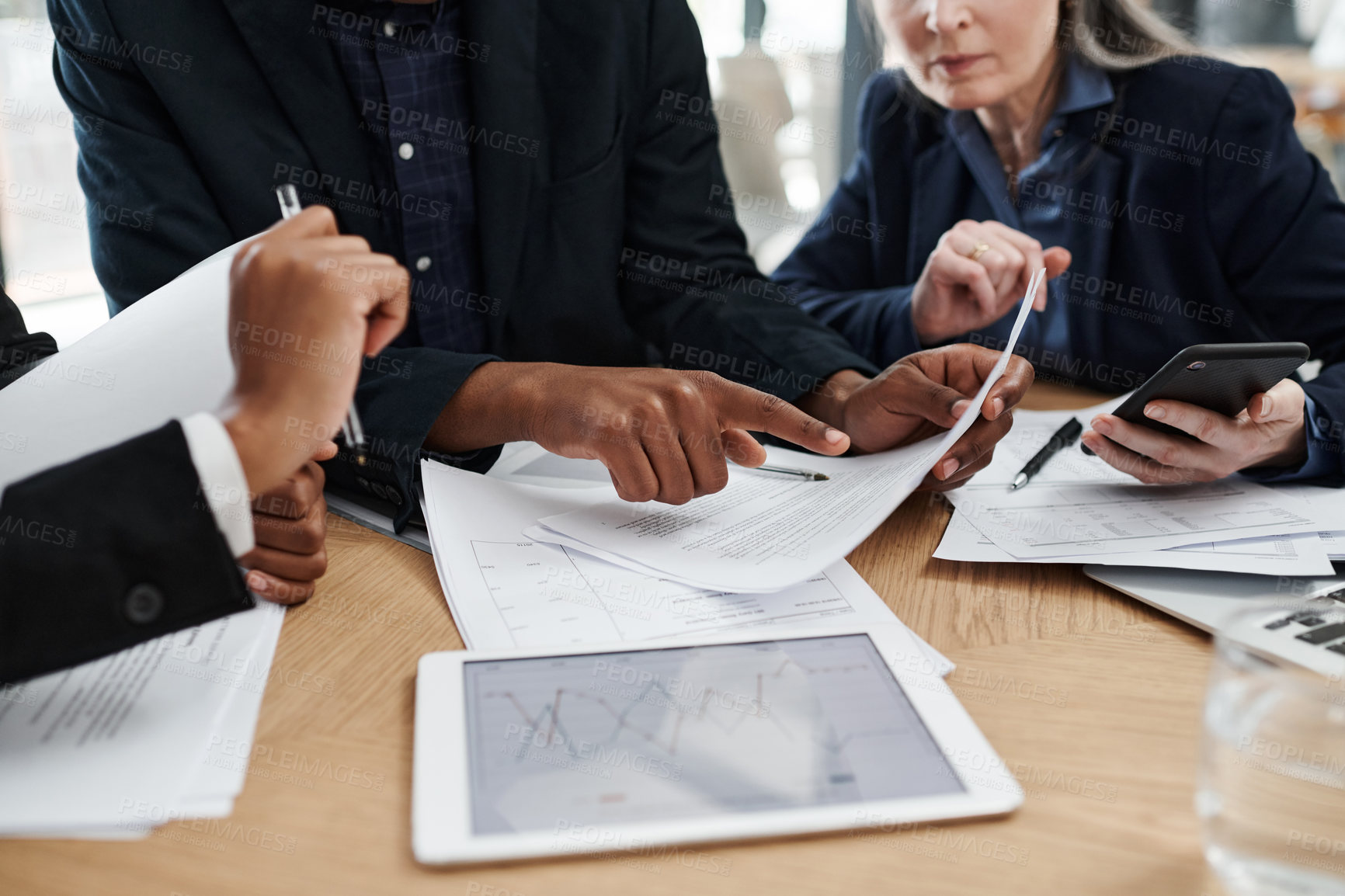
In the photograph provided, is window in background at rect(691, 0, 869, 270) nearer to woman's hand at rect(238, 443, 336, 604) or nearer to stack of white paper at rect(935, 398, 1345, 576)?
stack of white paper at rect(935, 398, 1345, 576)

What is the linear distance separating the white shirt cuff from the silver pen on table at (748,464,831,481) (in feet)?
1.33

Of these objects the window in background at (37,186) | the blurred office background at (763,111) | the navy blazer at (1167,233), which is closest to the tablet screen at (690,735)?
the blurred office background at (763,111)

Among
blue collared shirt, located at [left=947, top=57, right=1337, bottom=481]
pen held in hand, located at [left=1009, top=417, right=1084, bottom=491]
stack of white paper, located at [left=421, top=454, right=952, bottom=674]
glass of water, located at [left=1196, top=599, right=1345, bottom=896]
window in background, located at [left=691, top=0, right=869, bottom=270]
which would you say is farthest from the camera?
window in background, located at [left=691, top=0, right=869, bottom=270]

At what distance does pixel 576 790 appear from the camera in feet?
1.37

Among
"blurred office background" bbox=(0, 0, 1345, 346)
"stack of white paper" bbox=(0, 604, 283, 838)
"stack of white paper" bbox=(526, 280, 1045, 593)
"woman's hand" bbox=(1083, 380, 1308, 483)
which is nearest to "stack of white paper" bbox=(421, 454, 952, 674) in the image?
"stack of white paper" bbox=(526, 280, 1045, 593)

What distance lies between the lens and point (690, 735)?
1.49ft

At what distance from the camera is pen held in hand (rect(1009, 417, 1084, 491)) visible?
31.0 inches

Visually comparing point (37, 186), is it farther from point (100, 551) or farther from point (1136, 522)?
point (1136, 522)

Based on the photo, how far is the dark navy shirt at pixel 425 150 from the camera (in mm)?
938

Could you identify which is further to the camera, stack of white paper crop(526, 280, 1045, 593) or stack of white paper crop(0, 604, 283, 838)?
stack of white paper crop(526, 280, 1045, 593)

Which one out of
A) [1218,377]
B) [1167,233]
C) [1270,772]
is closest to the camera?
[1270,772]

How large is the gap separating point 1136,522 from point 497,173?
69 cm

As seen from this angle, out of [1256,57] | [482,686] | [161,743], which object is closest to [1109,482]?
[482,686]

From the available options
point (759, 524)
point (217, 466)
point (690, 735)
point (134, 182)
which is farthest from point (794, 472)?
point (134, 182)
